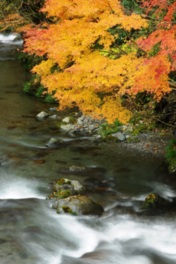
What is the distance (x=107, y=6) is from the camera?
10.9 meters

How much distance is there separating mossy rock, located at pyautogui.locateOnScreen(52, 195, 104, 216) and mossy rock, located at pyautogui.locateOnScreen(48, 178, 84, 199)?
1.54 ft

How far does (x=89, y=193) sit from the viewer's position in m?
11.3

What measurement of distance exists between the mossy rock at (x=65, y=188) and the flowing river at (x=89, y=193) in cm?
29

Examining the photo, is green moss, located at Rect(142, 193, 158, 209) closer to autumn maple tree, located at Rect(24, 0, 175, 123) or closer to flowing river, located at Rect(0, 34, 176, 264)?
flowing river, located at Rect(0, 34, 176, 264)

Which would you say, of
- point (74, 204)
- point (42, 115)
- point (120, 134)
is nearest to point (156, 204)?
point (74, 204)

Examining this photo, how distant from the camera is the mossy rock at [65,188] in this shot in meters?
11.0

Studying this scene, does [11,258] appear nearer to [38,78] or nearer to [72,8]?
[72,8]

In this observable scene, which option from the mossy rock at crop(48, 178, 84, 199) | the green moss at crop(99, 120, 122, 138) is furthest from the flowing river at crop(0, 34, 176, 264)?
the green moss at crop(99, 120, 122, 138)

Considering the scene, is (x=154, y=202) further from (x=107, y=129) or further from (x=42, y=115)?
(x=42, y=115)

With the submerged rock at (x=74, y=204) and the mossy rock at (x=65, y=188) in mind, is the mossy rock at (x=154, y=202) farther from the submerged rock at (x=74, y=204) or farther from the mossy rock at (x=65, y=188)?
the mossy rock at (x=65, y=188)

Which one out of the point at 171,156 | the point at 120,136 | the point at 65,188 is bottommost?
the point at 120,136

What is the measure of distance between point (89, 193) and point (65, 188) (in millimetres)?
673

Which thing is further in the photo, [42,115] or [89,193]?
[42,115]

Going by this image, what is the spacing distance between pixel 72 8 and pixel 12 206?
5375 mm
